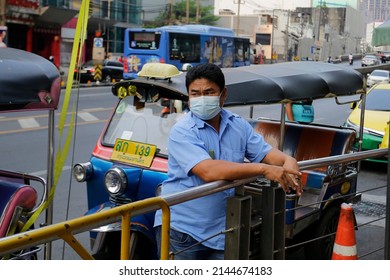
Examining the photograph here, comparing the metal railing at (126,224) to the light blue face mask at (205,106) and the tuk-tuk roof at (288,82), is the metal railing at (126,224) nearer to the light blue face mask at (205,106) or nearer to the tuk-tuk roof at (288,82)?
the light blue face mask at (205,106)

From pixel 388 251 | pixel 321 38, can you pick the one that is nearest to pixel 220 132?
pixel 388 251

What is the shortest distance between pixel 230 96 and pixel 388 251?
179 centimetres

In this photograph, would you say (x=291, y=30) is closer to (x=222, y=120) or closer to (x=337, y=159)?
(x=337, y=159)

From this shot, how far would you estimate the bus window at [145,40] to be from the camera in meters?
28.6

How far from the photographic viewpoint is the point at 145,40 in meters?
28.9

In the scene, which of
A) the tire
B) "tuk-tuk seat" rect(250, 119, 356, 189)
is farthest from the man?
"tuk-tuk seat" rect(250, 119, 356, 189)

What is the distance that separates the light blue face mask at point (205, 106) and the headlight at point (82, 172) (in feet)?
7.02

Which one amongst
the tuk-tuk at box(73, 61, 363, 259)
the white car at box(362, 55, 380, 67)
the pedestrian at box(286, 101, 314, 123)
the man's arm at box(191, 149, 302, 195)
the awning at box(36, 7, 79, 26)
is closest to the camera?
the man's arm at box(191, 149, 302, 195)

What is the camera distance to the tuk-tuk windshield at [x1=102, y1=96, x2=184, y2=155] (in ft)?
16.8

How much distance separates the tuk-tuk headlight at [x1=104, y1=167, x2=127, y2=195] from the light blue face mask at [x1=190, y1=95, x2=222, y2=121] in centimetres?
163

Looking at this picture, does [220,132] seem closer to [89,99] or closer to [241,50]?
[89,99]

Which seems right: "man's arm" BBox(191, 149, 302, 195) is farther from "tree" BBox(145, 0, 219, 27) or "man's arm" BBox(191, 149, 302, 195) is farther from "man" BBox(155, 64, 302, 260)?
"tree" BBox(145, 0, 219, 27)

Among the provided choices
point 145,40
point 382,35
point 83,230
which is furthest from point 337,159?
point 145,40

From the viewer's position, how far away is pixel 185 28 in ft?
99.2
